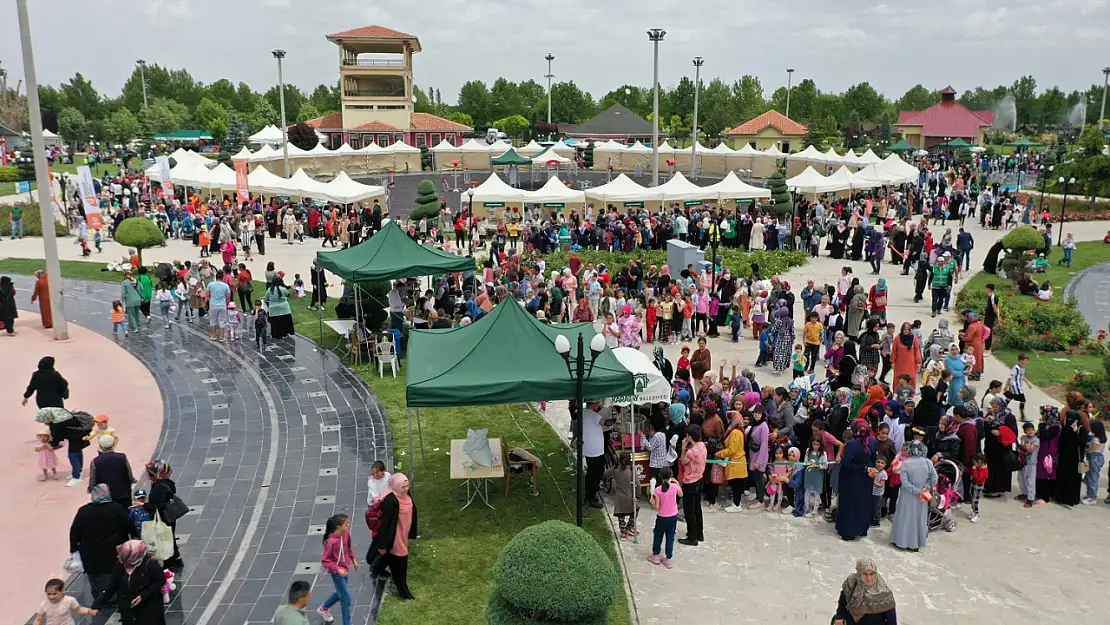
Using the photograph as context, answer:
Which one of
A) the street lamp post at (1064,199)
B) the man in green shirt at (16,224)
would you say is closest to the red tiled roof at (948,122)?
the street lamp post at (1064,199)

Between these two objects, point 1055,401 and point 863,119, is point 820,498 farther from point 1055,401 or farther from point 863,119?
point 863,119

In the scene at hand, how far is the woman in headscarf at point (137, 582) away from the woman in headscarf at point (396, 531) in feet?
6.38

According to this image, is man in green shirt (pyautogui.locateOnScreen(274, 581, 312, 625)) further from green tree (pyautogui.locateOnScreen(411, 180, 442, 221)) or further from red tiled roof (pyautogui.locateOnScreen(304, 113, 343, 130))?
red tiled roof (pyautogui.locateOnScreen(304, 113, 343, 130))

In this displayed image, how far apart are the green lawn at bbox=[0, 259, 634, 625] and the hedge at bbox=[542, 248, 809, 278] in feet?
35.2

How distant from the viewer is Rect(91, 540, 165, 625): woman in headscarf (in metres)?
6.92

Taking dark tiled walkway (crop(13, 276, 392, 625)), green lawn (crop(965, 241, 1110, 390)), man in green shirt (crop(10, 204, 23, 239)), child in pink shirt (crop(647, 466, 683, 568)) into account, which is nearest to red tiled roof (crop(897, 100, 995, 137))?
green lawn (crop(965, 241, 1110, 390))

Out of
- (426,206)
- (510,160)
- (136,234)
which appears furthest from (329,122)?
(136,234)

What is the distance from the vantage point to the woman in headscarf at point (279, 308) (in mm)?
17047

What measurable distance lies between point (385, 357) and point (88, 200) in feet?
58.5

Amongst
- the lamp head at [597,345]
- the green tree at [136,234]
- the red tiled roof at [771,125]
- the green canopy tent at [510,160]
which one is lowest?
the lamp head at [597,345]

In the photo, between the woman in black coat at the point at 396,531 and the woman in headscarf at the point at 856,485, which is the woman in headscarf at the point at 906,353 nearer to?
the woman in headscarf at the point at 856,485

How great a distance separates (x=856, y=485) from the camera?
30.7 ft

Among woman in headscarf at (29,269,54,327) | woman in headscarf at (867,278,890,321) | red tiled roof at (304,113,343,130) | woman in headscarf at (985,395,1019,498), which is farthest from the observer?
red tiled roof at (304,113,343,130)

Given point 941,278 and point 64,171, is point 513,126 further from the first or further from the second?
point 941,278
